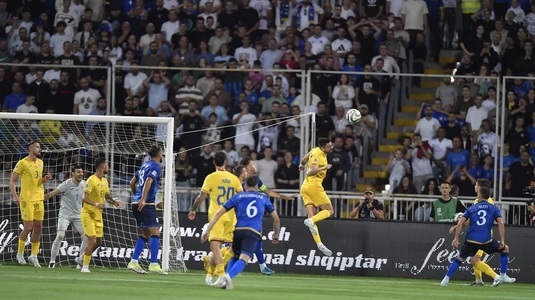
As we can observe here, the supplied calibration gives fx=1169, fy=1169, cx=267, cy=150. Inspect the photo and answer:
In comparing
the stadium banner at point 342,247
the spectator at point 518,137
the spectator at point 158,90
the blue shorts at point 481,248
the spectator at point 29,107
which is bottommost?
the stadium banner at point 342,247

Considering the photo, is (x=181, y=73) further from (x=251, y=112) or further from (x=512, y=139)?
(x=512, y=139)

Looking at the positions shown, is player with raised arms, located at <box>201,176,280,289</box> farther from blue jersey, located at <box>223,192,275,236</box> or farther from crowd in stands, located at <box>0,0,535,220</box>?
crowd in stands, located at <box>0,0,535,220</box>

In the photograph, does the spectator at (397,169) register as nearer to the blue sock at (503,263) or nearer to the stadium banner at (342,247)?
the stadium banner at (342,247)

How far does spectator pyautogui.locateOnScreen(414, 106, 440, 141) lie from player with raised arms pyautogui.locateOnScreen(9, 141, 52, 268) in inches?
360

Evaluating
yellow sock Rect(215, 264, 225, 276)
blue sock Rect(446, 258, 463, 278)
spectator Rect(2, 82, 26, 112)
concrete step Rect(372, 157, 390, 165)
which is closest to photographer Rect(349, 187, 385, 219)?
concrete step Rect(372, 157, 390, 165)

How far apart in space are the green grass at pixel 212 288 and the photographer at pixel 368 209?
1.84m

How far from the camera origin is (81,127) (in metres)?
26.9

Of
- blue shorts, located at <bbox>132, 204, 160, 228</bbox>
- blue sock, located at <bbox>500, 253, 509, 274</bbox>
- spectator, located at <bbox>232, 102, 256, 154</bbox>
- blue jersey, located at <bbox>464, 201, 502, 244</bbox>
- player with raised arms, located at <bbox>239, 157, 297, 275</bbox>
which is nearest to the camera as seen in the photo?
player with raised arms, located at <bbox>239, 157, 297, 275</bbox>

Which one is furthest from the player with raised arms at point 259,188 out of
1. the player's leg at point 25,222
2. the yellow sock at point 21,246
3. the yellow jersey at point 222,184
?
the yellow sock at point 21,246

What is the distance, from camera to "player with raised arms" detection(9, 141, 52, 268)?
76.7ft

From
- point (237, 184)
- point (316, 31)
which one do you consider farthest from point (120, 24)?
point (237, 184)

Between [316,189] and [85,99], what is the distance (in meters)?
7.58

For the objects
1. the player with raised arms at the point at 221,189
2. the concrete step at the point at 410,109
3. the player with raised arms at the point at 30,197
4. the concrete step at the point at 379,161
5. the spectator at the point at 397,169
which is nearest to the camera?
the player with raised arms at the point at 221,189

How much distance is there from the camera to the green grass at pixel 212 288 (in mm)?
15680
